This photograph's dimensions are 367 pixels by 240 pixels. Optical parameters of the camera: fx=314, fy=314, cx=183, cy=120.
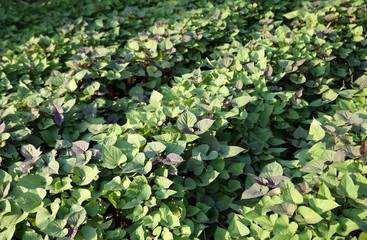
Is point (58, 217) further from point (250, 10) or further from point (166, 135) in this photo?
point (250, 10)

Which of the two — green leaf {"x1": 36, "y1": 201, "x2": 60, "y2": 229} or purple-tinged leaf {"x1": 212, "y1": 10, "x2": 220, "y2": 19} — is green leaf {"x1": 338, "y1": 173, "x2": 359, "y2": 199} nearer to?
green leaf {"x1": 36, "y1": 201, "x2": 60, "y2": 229}

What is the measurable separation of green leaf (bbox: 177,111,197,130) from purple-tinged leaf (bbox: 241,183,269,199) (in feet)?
1.74

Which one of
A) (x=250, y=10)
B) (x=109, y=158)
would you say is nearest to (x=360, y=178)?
(x=109, y=158)

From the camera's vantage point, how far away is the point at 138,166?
168cm

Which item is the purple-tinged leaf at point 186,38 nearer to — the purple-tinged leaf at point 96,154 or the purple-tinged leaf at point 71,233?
the purple-tinged leaf at point 96,154

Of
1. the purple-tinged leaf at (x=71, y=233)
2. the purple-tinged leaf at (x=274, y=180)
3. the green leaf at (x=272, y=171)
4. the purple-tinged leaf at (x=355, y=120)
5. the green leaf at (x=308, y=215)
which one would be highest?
the purple-tinged leaf at (x=71, y=233)

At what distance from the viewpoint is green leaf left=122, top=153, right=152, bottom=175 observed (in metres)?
1.65

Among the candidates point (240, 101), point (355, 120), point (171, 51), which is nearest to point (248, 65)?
point (240, 101)

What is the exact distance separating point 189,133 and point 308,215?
821mm

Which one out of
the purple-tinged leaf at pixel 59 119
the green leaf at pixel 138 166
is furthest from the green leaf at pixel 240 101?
the purple-tinged leaf at pixel 59 119

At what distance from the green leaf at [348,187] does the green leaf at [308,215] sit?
198mm

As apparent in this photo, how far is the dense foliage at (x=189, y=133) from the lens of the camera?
156 cm

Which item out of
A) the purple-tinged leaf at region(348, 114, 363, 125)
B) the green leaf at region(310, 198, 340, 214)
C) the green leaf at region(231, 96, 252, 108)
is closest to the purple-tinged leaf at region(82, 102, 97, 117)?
the green leaf at region(231, 96, 252, 108)

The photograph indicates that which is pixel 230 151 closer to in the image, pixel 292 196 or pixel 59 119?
pixel 292 196
